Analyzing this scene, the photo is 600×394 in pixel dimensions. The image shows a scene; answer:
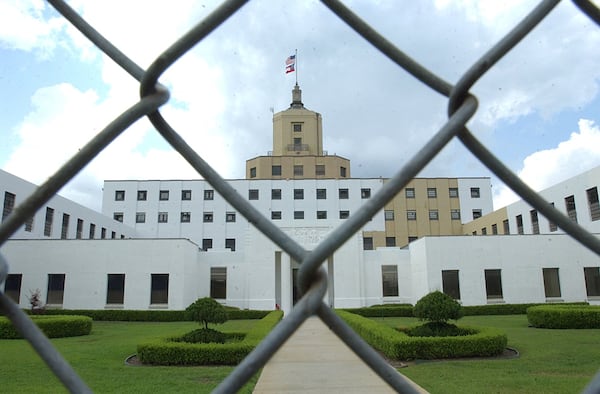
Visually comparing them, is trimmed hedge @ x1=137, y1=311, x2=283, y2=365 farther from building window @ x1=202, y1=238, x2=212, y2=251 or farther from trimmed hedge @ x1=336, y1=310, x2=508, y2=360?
building window @ x1=202, y1=238, x2=212, y2=251

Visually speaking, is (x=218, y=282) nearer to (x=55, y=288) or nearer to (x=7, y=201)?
(x=55, y=288)

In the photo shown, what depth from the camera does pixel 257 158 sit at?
49281mm

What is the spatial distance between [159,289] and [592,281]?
23315 millimetres

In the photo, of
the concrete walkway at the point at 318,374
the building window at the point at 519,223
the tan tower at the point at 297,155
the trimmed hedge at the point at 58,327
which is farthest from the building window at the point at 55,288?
the building window at the point at 519,223

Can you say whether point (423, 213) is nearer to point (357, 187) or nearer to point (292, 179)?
point (357, 187)

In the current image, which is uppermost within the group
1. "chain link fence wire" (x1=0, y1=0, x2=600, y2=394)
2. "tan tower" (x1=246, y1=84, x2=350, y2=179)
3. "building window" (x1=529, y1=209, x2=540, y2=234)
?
"tan tower" (x1=246, y1=84, x2=350, y2=179)

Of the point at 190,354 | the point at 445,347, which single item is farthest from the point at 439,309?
the point at 190,354

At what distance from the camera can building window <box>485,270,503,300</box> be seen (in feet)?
87.7

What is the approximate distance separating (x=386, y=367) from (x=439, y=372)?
28.1ft

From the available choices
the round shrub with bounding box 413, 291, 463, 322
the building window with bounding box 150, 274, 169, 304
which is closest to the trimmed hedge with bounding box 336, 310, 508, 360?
the round shrub with bounding box 413, 291, 463, 322

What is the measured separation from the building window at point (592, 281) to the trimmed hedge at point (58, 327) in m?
24.7

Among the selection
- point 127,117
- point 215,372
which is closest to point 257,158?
point 215,372

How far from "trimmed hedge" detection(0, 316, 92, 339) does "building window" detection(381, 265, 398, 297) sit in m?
18.1

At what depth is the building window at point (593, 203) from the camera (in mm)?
25609
